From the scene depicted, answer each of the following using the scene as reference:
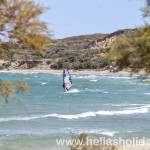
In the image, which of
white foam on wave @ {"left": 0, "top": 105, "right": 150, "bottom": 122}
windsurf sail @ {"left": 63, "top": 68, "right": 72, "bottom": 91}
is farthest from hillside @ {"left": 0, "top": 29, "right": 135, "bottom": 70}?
white foam on wave @ {"left": 0, "top": 105, "right": 150, "bottom": 122}

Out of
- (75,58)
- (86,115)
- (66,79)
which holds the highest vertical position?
(75,58)

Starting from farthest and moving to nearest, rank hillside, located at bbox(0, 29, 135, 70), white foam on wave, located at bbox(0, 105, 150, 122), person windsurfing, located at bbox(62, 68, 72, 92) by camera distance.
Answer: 1. hillside, located at bbox(0, 29, 135, 70)
2. person windsurfing, located at bbox(62, 68, 72, 92)
3. white foam on wave, located at bbox(0, 105, 150, 122)

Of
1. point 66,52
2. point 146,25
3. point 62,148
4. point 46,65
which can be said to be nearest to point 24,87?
point 146,25

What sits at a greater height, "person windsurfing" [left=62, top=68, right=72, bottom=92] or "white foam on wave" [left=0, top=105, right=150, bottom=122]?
"person windsurfing" [left=62, top=68, right=72, bottom=92]

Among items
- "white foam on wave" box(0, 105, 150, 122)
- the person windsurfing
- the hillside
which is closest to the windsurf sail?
the person windsurfing

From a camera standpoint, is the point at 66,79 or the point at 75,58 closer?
the point at 66,79

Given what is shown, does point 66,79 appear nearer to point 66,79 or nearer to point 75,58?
point 66,79

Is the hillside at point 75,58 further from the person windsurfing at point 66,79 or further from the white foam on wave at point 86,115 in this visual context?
the white foam on wave at point 86,115

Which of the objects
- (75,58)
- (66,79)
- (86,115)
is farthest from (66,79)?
(75,58)

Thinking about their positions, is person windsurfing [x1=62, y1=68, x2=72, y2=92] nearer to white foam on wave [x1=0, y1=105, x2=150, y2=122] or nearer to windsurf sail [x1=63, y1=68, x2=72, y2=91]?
windsurf sail [x1=63, y1=68, x2=72, y2=91]

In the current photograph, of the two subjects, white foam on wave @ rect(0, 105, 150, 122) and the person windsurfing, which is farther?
the person windsurfing

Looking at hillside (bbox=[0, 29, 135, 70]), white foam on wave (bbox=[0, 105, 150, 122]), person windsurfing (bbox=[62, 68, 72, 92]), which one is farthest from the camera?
hillside (bbox=[0, 29, 135, 70])

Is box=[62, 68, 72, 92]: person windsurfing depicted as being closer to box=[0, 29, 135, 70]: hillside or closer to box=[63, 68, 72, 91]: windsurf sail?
box=[63, 68, 72, 91]: windsurf sail

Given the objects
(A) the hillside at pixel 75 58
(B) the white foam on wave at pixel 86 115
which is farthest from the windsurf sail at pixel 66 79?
(A) the hillside at pixel 75 58
